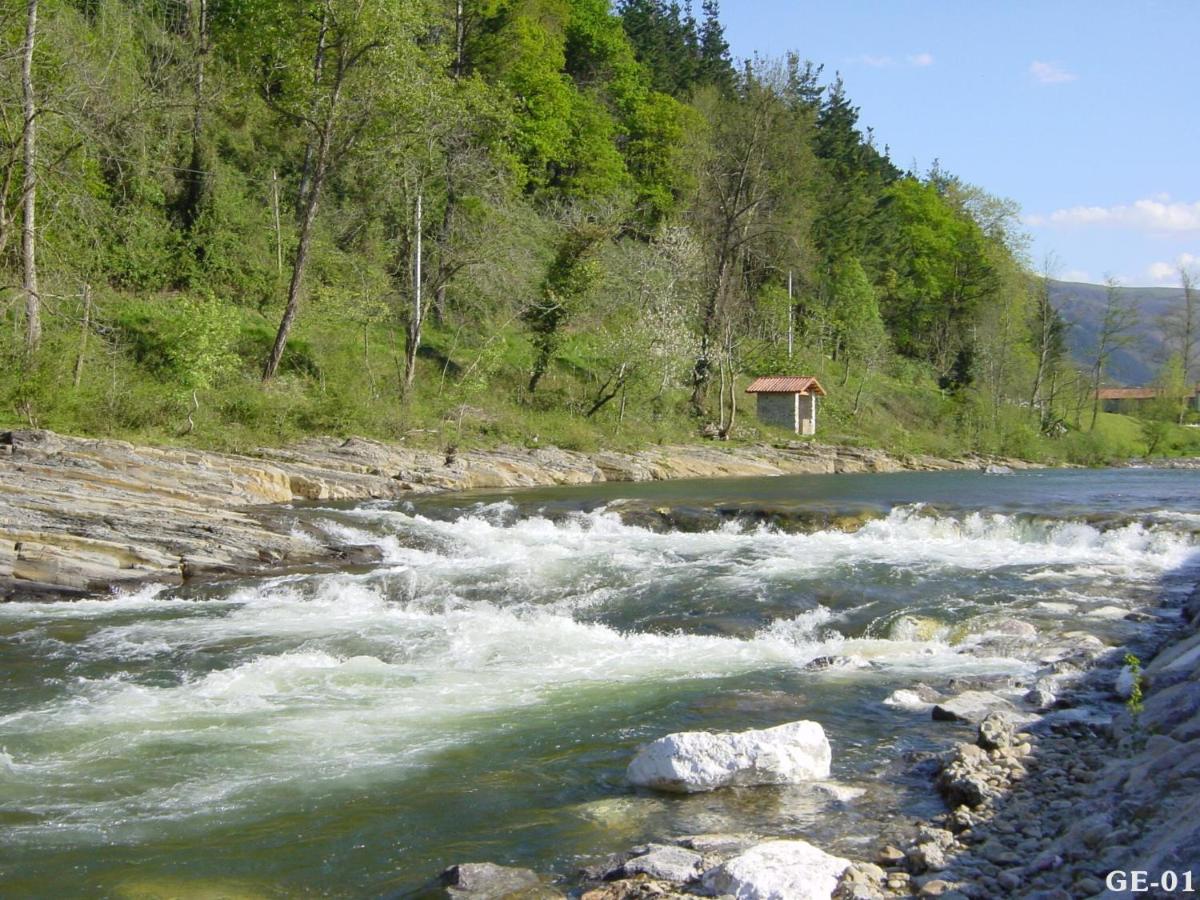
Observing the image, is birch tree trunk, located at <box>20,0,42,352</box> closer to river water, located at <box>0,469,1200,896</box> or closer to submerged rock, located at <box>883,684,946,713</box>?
river water, located at <box>0,469,1200,896</box>

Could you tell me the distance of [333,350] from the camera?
109 feet

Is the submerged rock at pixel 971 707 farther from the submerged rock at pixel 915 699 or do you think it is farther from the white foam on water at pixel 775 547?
the white foam on water at pixel 775 547

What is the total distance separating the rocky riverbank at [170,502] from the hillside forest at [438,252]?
2.48 metres

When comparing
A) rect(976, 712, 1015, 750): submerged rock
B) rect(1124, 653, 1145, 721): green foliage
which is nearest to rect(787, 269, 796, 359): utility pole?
rect(1124, 653, 1145, 721): green foliage

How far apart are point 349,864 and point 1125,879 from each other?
4.60 meters

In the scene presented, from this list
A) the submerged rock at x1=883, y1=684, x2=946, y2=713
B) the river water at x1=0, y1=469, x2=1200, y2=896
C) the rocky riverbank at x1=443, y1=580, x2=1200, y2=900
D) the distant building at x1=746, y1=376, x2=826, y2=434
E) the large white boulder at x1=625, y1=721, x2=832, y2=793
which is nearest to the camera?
the rocky riverbank at x1=443, y1=580, x2=1200, y2=900

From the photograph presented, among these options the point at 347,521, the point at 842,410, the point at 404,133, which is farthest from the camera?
the point at 842,410

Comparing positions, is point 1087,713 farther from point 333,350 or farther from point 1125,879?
point 333,350

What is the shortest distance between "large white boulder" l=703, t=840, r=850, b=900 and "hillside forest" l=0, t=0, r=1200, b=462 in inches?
820

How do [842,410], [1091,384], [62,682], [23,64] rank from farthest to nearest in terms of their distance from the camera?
[1091,384] → [842,410] → [23,64] → [62,682]

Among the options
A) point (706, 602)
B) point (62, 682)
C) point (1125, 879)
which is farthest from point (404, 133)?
point (1125, 879)

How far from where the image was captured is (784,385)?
46625mm

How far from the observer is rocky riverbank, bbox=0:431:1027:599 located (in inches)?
614

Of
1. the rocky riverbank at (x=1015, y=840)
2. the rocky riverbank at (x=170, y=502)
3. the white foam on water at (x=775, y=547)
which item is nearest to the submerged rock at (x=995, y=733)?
the rocky riverbank at (x=1015, y=840)
